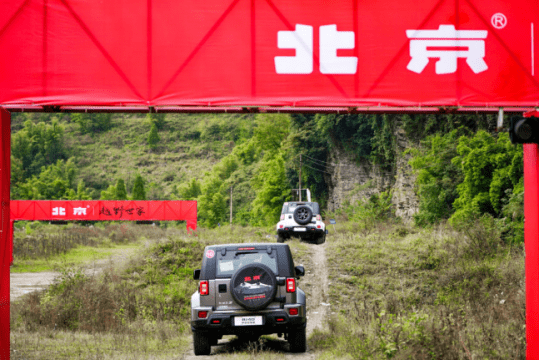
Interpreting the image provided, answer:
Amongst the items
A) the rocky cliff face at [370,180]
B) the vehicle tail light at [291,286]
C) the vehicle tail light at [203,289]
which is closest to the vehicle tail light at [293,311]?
the vehicle tail light at [291,286]

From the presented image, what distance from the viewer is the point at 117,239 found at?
52969 millimetres

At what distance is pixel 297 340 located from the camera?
10297mm

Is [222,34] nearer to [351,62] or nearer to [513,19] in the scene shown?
[351,62]

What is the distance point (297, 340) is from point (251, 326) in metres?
0.96

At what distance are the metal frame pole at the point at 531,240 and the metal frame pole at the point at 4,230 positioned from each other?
8.63 meters

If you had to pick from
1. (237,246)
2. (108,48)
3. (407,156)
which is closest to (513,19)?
(237,246)

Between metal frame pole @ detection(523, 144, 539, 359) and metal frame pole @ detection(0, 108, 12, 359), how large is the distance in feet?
28.3

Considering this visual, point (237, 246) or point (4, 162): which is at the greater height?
point (4, 162)

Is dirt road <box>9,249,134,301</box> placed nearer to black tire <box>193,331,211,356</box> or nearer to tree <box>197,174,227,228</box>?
black tire <box>193,331,211,356</box>

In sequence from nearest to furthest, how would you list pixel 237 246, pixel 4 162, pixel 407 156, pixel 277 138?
pixel 4 162 < pixel 237 246 < pixel 407 156 < pixel 277 138

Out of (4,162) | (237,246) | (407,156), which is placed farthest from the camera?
(407,156)

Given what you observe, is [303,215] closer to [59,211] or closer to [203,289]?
[203,289]

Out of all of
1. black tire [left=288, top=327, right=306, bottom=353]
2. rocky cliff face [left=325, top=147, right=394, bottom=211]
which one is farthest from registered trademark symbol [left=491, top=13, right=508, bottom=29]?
rocky cliff face [left=325, top=147, right=394, bottom=211]

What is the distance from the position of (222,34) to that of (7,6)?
388cm
